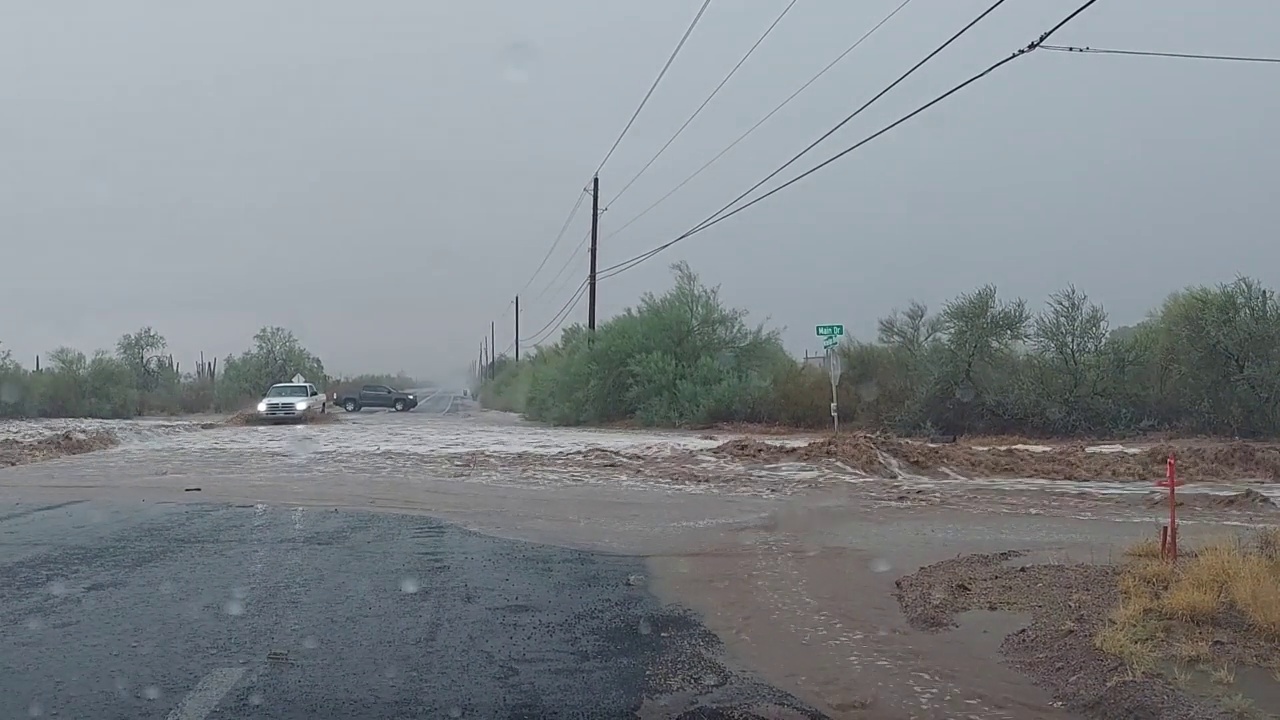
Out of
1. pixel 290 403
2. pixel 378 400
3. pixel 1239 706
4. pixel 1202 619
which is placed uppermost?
pixel 378 400

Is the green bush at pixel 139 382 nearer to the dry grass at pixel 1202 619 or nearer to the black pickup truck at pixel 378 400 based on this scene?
the black pickup truck at pixel 378 400

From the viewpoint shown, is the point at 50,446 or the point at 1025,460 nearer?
the point at 1025,460

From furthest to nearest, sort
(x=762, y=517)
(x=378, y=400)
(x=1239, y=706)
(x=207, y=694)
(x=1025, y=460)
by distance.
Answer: (x=378, y=400) → (x=1025, y=460) → (x=762, y=517) → (x=207, y=694) → (x=1239, y=706)

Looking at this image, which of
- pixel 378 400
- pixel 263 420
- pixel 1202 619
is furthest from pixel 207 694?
pixel 378 400

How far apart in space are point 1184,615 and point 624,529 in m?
8.34

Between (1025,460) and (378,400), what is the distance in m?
53.8

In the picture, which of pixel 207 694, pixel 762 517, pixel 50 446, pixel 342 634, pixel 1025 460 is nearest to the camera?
pixel 207 694

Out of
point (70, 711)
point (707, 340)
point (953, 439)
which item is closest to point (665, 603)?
point (70, 711)

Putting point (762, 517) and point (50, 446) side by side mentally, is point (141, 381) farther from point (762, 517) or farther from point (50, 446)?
point (762, 517)

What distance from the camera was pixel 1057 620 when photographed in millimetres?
8734

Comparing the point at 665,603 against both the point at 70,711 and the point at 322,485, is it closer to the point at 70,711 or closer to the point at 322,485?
the point at 70,711

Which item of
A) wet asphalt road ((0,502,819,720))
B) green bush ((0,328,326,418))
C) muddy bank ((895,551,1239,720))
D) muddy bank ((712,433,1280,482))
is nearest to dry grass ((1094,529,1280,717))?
muddy bank ((895,551,1239,720))

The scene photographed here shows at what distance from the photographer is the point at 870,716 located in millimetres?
6777

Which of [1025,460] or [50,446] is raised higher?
[50,446]
